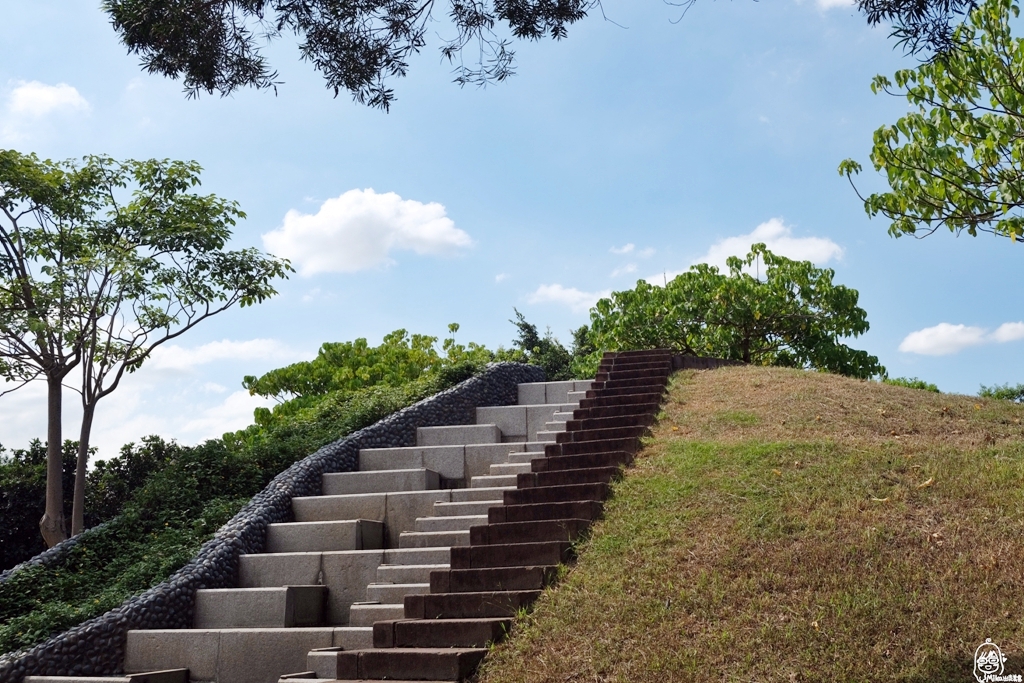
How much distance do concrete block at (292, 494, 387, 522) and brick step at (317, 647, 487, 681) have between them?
333cm

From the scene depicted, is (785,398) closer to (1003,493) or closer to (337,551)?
(1003,493)

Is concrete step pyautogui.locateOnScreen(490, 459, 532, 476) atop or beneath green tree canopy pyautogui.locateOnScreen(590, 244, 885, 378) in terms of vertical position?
beneath

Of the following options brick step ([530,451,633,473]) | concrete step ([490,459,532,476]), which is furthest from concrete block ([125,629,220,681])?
concrete step ([490,459,532,476])

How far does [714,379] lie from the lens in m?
12.8

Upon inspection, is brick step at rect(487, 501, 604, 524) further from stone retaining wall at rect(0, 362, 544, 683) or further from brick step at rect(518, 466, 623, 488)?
stone retaining wall at rect(0, 362, 544, 683)

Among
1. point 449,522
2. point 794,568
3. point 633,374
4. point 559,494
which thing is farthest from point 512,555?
point 633,374

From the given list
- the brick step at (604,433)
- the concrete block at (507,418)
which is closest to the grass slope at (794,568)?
the brick step at (604,433)

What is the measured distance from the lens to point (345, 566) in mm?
8516

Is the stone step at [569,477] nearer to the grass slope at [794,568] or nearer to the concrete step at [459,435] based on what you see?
the grass slope at [794,568]

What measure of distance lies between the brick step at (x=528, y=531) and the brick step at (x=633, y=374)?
5248mm

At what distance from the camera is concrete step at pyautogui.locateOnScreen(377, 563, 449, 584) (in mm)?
7934

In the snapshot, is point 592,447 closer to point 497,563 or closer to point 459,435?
point 497,563

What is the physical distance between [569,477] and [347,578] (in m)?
2.27

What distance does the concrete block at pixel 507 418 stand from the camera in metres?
12.6
